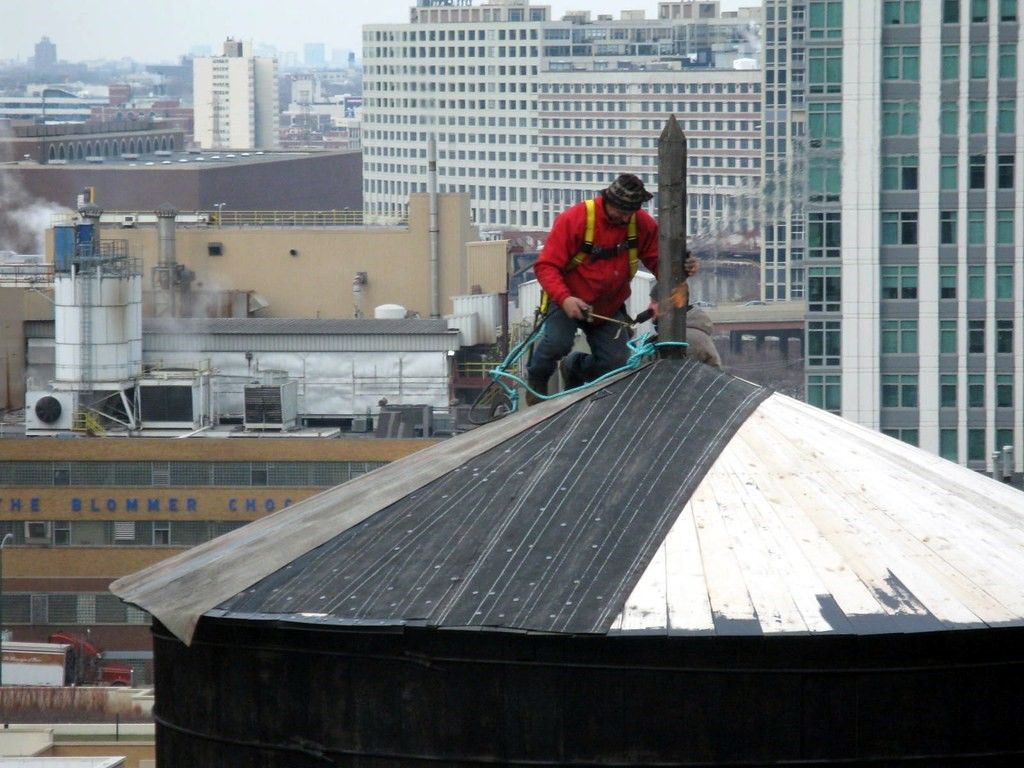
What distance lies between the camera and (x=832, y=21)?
2478 inches

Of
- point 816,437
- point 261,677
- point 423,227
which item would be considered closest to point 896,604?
point 816,437

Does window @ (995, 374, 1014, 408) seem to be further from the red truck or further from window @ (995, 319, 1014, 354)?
the red truck

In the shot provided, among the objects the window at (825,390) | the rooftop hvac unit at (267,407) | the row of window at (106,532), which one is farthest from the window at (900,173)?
the row of window at (106,532)

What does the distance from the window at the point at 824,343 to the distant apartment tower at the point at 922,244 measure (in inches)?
1.7

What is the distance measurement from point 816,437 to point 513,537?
2.18m

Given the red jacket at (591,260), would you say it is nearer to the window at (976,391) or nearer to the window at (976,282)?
the window at (976,391)

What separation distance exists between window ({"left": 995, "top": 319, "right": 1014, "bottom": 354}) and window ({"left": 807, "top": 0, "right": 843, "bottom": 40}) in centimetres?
1009

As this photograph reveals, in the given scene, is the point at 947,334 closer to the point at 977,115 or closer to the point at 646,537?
the point at 977,115

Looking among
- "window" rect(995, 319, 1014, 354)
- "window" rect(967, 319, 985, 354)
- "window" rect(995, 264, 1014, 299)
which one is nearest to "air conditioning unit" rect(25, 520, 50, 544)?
"window" rect(967, 319, 985, 354)

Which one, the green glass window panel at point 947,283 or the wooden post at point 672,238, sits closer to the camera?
the wooden post at point 672,238

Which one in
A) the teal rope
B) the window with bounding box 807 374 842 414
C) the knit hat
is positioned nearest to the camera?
the teal rope

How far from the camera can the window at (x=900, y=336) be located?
64.9 meters

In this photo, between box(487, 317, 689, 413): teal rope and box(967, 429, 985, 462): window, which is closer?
box(487, 317, 689, 413): teal rope

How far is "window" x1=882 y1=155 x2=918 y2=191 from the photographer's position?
2530 inches
